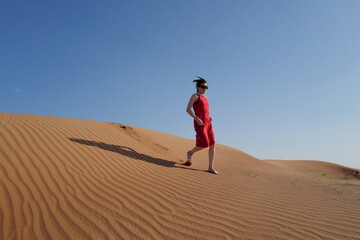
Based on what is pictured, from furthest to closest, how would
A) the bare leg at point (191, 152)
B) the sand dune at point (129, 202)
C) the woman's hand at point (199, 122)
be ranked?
the bare leg at point (191, 152)
the woman's hand at point (199, 122)
the sand dune at point (129, 202)

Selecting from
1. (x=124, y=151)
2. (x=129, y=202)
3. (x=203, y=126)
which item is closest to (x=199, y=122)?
(x=203, y=126)

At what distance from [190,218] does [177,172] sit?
2152mm

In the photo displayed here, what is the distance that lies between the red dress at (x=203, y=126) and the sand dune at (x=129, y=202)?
0.86m

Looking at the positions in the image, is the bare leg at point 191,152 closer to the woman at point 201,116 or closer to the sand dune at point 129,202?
the woman at point 201,116

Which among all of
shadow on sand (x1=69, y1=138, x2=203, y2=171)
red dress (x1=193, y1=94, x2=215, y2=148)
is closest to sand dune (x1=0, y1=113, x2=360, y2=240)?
shadow on sand (x1=69, y1=138, x2=203, y2=171)

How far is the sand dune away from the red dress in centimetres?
86

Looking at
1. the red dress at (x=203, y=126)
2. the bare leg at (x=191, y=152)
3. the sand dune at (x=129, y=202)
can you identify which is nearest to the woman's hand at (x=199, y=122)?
the red dress at (x=203, y=126)

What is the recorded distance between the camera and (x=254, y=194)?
3797 mm

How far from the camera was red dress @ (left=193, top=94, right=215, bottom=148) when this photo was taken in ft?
16.7

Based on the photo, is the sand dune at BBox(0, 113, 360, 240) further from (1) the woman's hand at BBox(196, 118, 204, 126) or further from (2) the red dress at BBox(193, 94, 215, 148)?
(1) the woman's hand at BBox(196, 118, 204, 126)

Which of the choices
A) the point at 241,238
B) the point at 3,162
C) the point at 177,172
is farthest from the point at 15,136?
the point at 241,238

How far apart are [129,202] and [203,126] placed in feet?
8.86

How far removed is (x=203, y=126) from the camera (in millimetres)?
5098

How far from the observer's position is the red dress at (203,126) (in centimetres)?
509
